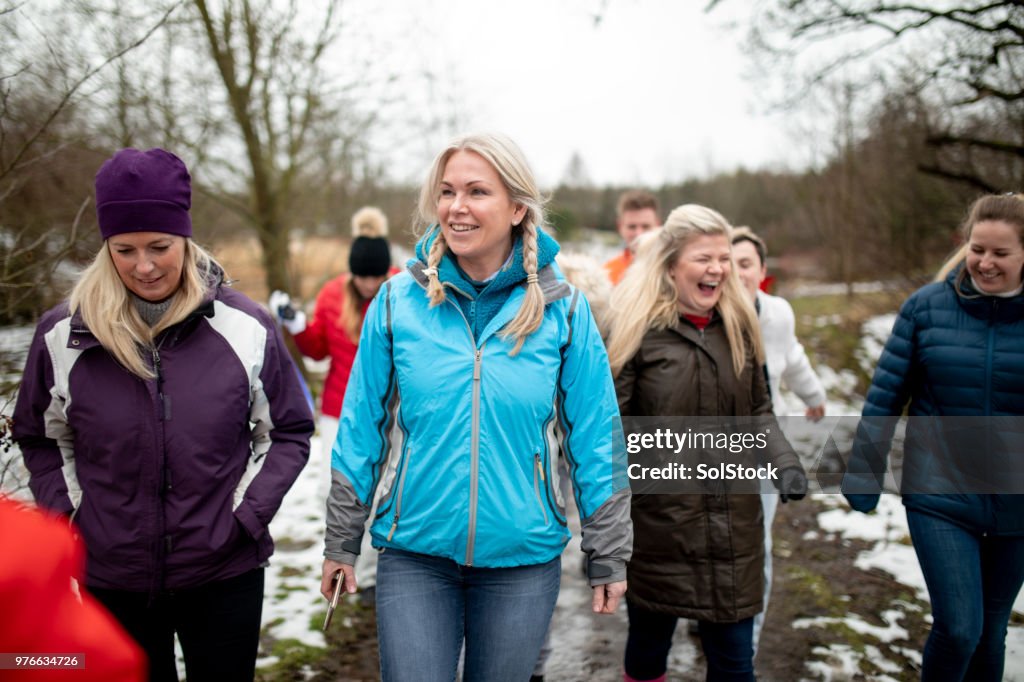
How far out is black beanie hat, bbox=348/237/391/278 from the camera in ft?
15.1

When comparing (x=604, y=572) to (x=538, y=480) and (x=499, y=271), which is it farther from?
(x=499, y=271)

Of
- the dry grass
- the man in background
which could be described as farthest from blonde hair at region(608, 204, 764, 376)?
the dry grass

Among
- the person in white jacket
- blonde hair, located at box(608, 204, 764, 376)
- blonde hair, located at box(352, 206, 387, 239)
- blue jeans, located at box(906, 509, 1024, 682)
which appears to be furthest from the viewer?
blonde hair, located at box(352, 206, 387, 239)

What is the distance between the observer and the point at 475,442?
2215 mm

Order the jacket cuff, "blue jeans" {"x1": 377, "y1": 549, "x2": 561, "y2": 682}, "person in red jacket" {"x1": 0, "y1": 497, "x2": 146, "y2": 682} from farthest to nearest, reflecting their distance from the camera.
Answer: the jacket cuff
"blue jeans" {"x1": 377, "y1": 549, "x2": 561, "y2": 682}
"person in red jacket" {"x1": 0, "y1": 497, "x2": 146, "y2": 682}

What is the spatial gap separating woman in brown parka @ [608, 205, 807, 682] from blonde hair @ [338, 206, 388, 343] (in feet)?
6.37

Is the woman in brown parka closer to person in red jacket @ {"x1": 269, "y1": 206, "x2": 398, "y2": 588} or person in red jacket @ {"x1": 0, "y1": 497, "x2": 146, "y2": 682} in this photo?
person in red jacket @ {"x1": 269, "y1": 206, "x2": 398, "y2": 588}

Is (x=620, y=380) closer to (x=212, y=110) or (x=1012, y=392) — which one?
(x=1012, y=392)

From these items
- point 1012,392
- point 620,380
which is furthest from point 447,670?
A: point 1012,392

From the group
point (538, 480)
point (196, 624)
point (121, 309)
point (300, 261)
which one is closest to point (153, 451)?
point (121, 309)

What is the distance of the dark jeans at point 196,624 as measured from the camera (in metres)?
2.27

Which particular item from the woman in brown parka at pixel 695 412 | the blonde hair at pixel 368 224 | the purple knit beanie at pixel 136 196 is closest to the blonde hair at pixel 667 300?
the woman in brown parka at pixel 695 412

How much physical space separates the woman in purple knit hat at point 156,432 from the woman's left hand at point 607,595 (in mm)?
1096

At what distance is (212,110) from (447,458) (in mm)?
6956
